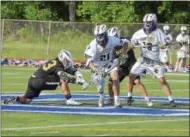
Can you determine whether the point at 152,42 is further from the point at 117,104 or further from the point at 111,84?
the point at 117,104

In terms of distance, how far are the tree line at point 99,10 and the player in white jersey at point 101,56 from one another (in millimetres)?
24672

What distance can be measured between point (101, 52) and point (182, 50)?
1633 cm

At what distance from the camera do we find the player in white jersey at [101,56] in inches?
629

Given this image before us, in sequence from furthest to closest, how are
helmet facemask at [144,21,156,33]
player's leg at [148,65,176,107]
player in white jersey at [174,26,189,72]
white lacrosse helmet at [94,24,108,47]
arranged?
player in white jersey at [174,26,189,72]
helmet facemask at [144,21,156,33]
player's leg at [148,65,176,107]
white lacrosse helmet at [94,24,108,47]

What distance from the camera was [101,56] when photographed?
53.5 feet

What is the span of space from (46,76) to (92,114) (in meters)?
2.14

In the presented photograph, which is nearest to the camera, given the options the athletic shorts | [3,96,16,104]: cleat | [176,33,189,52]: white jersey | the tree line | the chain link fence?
[3,96,16,104]: cleat

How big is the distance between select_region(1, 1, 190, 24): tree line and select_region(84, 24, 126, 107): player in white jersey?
2467 centimetres

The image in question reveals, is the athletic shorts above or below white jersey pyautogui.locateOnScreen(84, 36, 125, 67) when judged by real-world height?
below

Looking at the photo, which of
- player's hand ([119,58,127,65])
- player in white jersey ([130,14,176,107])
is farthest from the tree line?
player in white jersey ([130,14,176,107])

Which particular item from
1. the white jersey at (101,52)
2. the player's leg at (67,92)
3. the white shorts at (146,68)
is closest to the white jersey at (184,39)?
the white shorts at (146,68)

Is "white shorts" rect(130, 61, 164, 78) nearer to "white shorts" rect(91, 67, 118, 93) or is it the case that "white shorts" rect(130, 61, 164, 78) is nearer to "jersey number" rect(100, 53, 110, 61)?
"white shorts" rect(91, 67, 118, 93)

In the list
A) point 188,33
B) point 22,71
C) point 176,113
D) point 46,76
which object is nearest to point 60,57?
point 46,76

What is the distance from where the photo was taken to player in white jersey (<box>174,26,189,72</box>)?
3173 centimetres
